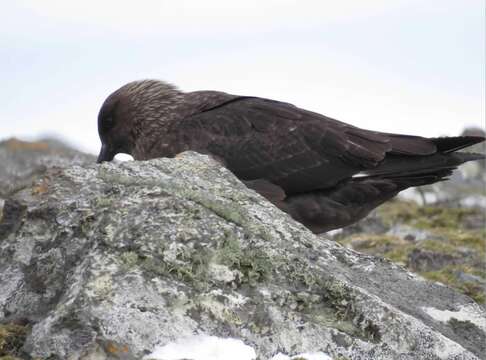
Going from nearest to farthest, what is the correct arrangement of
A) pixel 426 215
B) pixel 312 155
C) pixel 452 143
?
pixel 452 143 < pixel 312 155 < pixel 426 215

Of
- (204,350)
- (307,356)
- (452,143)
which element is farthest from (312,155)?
(204,350)

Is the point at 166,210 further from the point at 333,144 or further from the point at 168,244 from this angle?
the point at 333,144

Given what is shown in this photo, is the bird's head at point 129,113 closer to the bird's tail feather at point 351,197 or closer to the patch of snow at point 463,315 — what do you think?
the bird's tail feather at point 351,197

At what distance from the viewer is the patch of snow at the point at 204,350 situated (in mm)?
3770

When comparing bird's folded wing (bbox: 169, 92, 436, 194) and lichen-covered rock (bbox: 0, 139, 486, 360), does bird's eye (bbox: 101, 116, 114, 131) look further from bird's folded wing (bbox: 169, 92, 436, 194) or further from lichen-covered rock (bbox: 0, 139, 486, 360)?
lichen-covered rock (bbox: 0, 139, 486, 360)

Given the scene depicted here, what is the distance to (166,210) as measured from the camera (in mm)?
4512

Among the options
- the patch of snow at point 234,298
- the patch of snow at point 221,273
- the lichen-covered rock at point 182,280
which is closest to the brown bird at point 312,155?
Result: the lichen-covered rock at point 182,280

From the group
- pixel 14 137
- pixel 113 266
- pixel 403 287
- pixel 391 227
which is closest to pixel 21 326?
pixel 113 266

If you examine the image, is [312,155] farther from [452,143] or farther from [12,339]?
[12,339]

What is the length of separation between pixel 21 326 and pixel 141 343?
27.6 inches

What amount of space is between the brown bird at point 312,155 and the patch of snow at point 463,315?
8.33ft

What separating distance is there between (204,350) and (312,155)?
4.26m

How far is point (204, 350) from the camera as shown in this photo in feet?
12.6

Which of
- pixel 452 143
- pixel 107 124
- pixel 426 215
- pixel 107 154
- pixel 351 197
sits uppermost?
pixel 452 143
